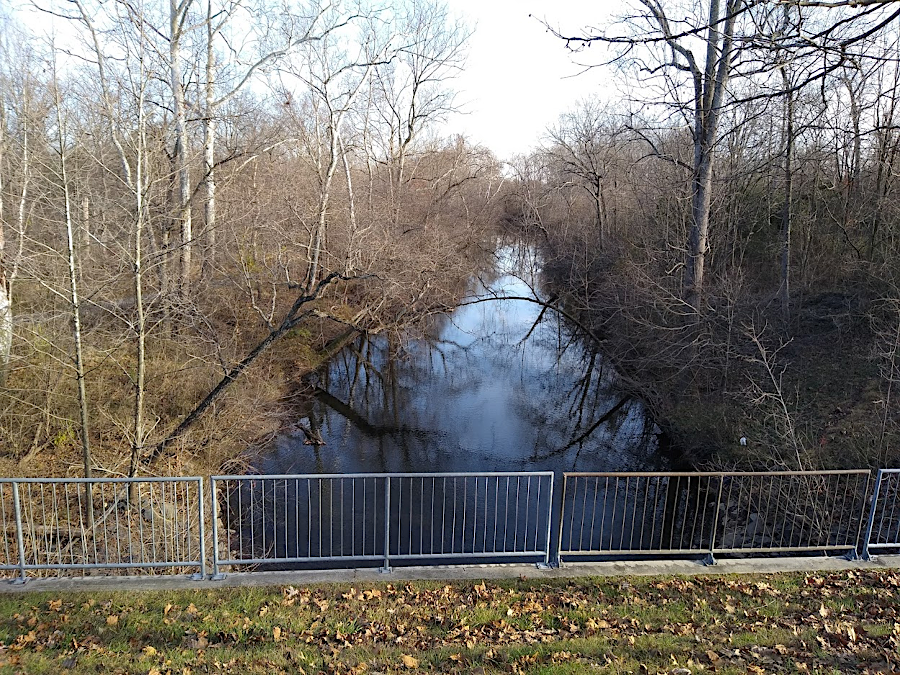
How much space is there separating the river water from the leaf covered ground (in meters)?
8.24

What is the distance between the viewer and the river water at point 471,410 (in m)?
15.5

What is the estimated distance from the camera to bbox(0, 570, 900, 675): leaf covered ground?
5.13 meters

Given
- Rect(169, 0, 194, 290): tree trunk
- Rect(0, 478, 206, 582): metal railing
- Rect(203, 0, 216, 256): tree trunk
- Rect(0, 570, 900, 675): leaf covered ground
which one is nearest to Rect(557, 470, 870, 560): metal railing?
Rect(0, 570, 900, 675): leaf covered ground

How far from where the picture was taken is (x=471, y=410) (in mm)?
18828

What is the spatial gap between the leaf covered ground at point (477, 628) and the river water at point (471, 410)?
8.24 m

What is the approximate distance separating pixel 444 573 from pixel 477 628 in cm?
114

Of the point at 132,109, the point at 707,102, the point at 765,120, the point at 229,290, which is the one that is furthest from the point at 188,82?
the point at 765,120

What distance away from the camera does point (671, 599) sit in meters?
6.39

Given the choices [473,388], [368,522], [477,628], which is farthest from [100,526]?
[473,388]

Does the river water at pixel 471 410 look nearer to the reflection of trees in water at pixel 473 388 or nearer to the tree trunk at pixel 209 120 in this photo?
the reflection of trees in water at pixel 473 388

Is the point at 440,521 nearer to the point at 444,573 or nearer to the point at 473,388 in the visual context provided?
the point at 444,573

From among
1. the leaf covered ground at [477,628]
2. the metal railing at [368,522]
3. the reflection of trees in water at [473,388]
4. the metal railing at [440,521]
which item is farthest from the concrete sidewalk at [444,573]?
the reflection of trees in water at [473,388]

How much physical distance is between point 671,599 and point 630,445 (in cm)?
1081

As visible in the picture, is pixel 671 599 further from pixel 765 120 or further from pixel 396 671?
pixel 765 120
